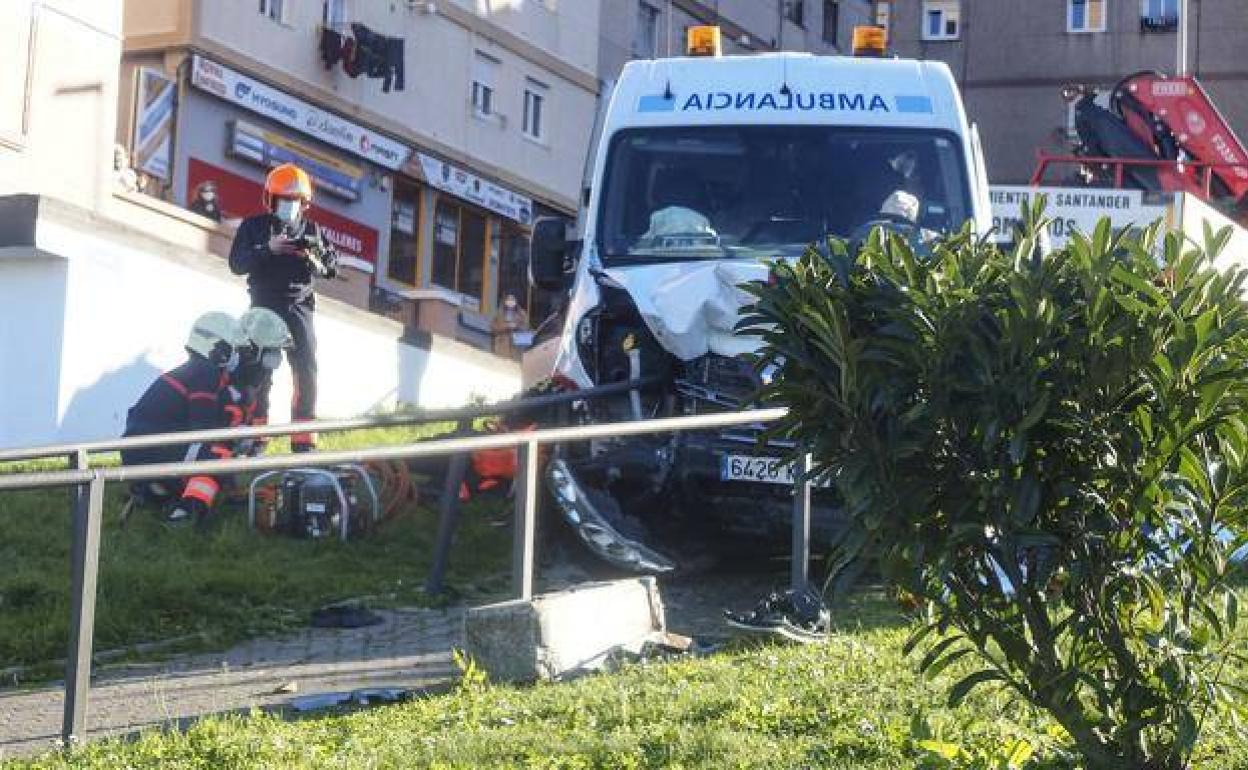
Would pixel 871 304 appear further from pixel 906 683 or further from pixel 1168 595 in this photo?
pixel 906 683

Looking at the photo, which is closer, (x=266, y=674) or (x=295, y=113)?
(x=266, y=674)

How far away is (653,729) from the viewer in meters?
6.91

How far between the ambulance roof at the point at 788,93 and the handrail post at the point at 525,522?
16.5ft

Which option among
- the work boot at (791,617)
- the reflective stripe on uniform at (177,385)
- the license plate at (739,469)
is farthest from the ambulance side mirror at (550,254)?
the work boot at (791,617)

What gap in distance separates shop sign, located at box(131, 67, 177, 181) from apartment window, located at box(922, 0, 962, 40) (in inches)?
1030

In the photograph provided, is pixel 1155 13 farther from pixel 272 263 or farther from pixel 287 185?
pixel 272 263

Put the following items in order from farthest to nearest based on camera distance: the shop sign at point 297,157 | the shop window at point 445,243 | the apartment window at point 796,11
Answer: the apartment window at point 796,11 < the shop window at point 445,243 < the shop sign at point 297,157

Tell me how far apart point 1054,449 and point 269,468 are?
368cm

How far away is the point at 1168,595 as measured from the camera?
527 cm

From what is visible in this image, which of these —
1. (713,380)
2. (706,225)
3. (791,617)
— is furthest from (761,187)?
(791,617)

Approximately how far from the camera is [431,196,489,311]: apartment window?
124 feet

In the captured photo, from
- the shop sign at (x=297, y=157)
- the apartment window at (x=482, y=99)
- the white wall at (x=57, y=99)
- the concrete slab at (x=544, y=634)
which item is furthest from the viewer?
the apartment window at (x=482, y=99)

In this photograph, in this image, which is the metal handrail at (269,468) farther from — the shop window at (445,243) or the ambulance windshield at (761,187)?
the shop window at (445,243)

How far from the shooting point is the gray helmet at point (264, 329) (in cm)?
1389
